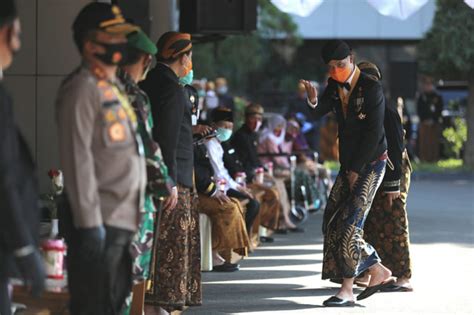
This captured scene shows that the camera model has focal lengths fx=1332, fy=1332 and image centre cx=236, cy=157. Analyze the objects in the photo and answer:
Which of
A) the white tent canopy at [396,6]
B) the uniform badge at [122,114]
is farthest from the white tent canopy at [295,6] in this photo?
the uniform badge at [122,114]

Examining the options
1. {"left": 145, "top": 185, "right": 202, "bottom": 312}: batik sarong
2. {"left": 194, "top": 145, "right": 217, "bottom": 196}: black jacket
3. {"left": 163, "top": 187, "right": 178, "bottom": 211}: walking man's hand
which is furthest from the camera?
{"left": 194, "top": 145, "right": 217, "bottom": 196}: black jacket

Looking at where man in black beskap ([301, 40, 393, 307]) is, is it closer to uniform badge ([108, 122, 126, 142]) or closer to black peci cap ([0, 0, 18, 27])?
uniform badge ([108, 122, 126, 142])

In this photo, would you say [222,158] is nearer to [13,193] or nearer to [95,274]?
[95,274]

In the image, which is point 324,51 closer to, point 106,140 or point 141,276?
point 141,276

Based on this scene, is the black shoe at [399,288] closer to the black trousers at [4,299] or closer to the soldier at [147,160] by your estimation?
the soldier at [147,160]

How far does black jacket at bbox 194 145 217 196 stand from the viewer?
12.5 metres

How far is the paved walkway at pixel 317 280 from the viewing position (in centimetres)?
1073

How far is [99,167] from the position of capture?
6.62 meters

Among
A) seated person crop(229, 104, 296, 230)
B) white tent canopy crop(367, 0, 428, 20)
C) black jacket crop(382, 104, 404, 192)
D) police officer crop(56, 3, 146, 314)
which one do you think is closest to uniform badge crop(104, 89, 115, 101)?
police officer crop(56, 3, 146, 314)

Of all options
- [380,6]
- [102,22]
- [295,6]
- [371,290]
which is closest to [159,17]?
[295,6]

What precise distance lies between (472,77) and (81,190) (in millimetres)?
25476

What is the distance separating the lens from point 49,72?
1313cm

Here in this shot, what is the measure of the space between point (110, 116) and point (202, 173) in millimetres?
5956

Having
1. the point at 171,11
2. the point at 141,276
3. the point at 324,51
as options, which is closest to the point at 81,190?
the point at 141,276
